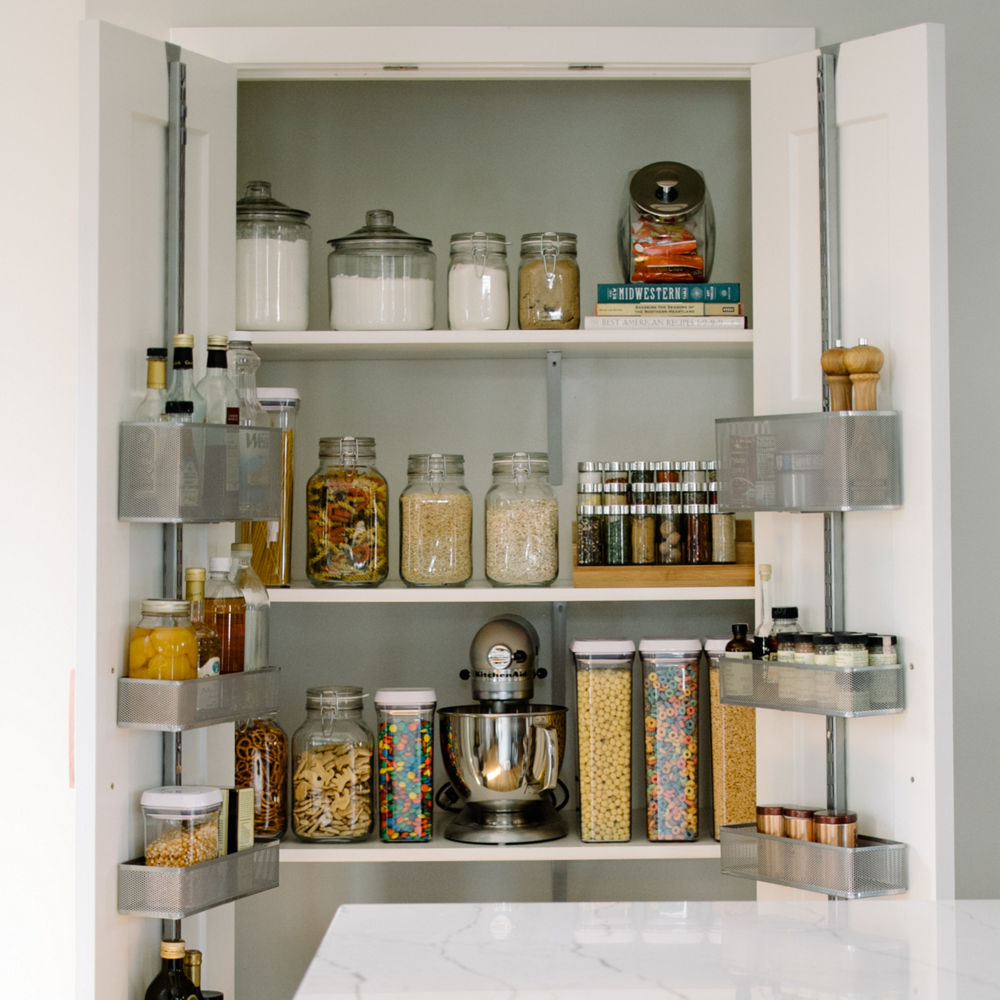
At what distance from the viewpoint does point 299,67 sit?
204 cm

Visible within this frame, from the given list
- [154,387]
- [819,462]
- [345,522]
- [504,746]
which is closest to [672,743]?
[504,746]

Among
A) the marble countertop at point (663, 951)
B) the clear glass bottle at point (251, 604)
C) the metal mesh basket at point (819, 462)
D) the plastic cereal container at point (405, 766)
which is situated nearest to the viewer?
the marble countertop at point (663, 951)

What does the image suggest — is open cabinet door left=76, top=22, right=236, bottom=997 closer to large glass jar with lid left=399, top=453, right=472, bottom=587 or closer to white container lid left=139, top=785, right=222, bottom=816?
white container lid left=139, top=785, right=222, bottom=816

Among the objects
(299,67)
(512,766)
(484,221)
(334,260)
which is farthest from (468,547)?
(299,67)

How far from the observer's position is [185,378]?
70.1 inches

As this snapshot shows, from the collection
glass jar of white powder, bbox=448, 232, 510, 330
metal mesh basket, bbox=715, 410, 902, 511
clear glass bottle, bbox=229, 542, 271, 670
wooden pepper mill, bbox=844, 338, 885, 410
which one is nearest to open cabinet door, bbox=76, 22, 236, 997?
clear glass bottle, bbox=229, 542, 271, 670

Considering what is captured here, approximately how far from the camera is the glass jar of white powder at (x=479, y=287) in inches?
82.1

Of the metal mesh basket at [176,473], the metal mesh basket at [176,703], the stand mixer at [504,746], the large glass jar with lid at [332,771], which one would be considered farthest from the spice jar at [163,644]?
the stand mixer at [504,746]

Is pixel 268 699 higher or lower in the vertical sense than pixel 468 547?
lower

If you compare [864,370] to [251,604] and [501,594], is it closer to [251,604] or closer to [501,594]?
Answer: [501,594]

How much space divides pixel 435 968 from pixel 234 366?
1.18 metres

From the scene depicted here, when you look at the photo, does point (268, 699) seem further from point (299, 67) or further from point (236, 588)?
point (299, 67)

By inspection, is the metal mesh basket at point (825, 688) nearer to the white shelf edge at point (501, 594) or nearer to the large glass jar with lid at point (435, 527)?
the white shelf edge at point (501, 594)

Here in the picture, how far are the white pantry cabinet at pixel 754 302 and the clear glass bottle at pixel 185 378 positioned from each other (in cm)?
6
